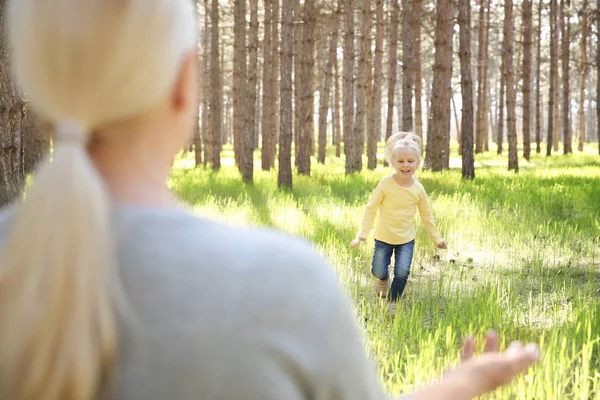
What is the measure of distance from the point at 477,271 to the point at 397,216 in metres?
1.27

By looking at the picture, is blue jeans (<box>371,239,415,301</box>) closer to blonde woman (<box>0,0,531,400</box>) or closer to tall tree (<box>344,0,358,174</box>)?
blonde woman (<box>0,0,531,400</box>)

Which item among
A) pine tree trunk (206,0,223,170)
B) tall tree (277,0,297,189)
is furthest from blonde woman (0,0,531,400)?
pine tree trunk (206,0,223,170)

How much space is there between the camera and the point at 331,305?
2.95ft

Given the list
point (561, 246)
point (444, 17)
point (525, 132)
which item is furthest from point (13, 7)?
point (525, 132)

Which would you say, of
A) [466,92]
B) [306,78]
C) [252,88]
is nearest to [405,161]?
[466,92]

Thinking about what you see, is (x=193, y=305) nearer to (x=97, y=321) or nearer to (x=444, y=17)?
(x=97, y=321)

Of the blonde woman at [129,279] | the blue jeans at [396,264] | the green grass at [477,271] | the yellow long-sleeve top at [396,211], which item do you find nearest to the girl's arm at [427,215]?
the yellow long-sleeve top at [396,211]

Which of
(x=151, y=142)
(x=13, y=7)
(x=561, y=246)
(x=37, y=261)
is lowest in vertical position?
(x=561, y=246)

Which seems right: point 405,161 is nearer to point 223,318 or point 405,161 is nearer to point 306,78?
point 223,318

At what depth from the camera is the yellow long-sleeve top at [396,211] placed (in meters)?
5.05

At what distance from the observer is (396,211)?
506 centimetres

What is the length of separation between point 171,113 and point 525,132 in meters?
22.2

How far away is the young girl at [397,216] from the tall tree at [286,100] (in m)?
6.86

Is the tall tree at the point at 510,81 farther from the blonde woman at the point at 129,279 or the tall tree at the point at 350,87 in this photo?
the blonde woman at the point at 129,279
